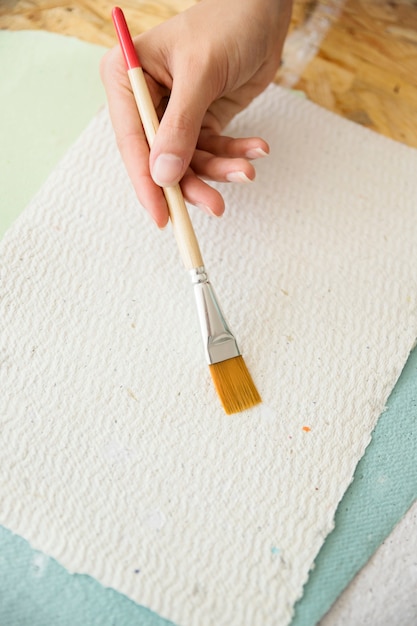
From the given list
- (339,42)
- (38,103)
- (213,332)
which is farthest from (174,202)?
(339,42)

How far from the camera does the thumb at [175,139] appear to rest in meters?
0.55

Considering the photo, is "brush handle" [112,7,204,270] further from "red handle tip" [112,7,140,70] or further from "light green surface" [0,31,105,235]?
"light green surface" [0,31,105,235]

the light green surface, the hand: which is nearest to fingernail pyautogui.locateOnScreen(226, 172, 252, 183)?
the hand

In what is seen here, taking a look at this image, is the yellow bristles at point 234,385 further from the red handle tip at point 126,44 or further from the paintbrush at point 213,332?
the red handle tip at point 126,44

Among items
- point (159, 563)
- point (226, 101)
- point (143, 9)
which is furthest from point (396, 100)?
point (159, 563)

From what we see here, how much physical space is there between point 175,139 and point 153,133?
36 millimetres

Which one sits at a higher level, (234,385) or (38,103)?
(38,103)

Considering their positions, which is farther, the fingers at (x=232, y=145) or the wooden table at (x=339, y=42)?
the wooden table at (x=339, y=42)

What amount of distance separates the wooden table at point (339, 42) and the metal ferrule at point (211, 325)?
0.39 metres

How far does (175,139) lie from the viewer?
0.55 meters

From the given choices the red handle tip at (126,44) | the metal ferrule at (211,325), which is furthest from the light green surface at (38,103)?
the metal ferrule at (211,325)

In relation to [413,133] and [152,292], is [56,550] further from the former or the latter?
[413,133]

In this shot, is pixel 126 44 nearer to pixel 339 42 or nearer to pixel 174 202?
pixel 174 202

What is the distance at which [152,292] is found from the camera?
60cm
